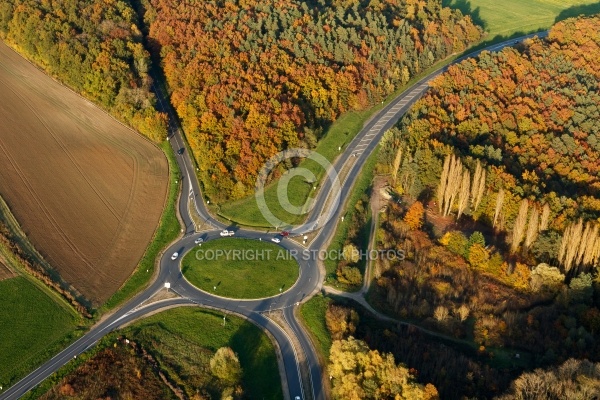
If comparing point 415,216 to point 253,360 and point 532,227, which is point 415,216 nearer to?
point 532,227

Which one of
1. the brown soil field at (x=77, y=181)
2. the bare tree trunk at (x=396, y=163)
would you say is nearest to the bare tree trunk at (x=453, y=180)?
the bare tree trunk at (x=396, y=163)

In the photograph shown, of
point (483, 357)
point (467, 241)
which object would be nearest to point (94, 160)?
point (467, 241)

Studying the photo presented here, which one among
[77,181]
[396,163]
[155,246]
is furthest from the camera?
[396,163]

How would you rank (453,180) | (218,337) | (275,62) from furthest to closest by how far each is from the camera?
(275,62)
(453,180)
(218,337)

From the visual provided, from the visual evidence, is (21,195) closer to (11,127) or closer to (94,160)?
(94,160)

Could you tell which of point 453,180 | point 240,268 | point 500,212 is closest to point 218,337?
point 240,268

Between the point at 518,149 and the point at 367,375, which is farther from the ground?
the point at 518,149
